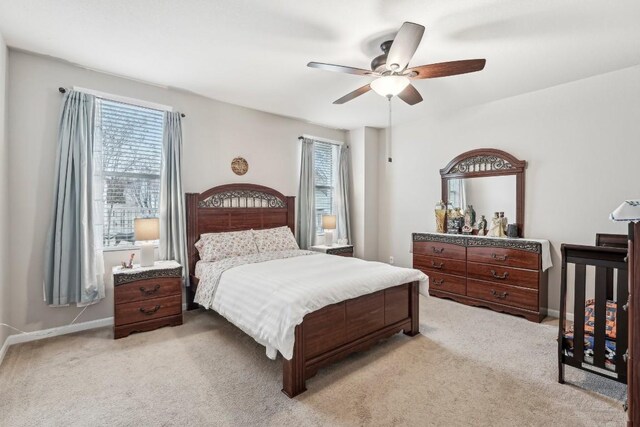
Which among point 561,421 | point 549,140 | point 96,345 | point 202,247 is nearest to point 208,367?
point 96,345

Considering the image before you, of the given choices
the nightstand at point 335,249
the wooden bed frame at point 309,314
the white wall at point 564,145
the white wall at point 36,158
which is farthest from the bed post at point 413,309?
the white wall at point 36,158

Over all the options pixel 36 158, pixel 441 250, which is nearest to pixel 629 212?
pixel 441 250

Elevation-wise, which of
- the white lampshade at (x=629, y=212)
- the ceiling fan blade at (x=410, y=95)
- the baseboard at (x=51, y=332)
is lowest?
the baseboard at (x=51, y=332)

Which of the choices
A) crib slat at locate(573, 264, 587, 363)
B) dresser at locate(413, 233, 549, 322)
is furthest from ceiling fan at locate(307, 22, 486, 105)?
dresser at locate(413, 233, 549, 322)

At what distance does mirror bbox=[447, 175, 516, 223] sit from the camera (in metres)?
4.21

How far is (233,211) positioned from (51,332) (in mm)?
2313

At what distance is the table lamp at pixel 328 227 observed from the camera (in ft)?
17.1

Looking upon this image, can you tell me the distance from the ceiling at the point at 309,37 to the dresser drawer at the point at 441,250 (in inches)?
82.5

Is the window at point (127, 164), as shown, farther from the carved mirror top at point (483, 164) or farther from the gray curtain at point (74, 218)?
the carved mirror top at point (483, 164)

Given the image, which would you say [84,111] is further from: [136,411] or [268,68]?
[136,411]

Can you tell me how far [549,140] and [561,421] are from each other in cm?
323

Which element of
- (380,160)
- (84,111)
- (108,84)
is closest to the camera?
(84,111)

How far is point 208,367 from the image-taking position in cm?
256

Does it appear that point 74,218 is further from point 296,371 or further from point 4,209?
point 296,371
